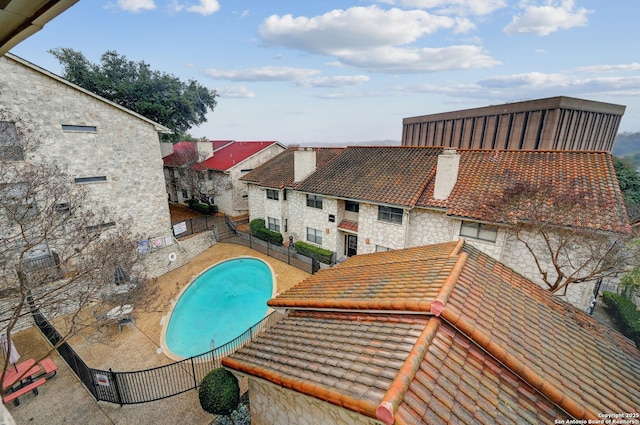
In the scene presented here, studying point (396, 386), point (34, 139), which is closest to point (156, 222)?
point (34, 139)

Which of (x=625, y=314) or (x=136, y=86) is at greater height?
(x=136, y=86)

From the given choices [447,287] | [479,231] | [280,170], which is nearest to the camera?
[447,287]

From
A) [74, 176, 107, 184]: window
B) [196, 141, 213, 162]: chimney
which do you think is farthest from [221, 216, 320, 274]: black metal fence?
[74, 176, 107, 184]: window

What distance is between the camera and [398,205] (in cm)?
1540

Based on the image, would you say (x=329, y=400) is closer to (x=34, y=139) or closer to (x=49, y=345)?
(x=49, y=345)

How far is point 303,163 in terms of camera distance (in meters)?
21.1

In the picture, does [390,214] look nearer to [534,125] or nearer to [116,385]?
[116,385]

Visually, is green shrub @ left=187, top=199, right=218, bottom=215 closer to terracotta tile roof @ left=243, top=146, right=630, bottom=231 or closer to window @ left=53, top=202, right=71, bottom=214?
terracotta tile roof @ left=243, top=146, right=630, bottom=231

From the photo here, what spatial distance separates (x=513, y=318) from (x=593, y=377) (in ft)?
4.83

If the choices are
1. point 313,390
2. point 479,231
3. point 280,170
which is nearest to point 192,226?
point 280,170

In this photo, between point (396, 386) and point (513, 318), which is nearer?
point (396, 386)

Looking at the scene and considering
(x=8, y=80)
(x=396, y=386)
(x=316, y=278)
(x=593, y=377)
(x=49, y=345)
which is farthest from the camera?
(x=8, y=80)

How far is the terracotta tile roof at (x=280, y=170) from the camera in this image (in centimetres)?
2243

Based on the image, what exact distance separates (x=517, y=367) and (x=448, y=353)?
1.16 metres
